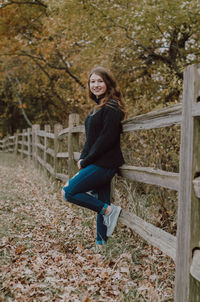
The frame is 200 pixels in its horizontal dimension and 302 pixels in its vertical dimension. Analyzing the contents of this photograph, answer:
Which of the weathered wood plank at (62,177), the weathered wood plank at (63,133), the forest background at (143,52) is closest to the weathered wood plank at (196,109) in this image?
the forest background at (143,52)

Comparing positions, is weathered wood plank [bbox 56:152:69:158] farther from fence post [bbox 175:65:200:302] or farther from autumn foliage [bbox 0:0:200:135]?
fence post [bbox 175:65:200:302]

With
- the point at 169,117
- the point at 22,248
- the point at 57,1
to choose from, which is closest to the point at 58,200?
the point at 22,248

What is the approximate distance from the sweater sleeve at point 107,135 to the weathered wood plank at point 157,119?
16cm

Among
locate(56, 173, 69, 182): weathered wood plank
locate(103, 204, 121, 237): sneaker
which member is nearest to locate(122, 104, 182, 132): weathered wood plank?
locate(103, 204, 121, 237): sneaker

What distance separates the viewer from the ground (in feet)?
10.1

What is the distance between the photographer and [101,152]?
3775 mm

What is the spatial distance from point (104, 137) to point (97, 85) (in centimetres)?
68

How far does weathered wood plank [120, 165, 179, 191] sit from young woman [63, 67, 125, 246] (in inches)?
9.0

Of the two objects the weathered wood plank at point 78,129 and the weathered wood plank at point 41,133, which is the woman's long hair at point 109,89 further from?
the weathered wood plank at point 41,133

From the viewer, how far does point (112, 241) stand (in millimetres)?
4293

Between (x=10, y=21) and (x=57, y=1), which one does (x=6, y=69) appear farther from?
(x=57, y=1)

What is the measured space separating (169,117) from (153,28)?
5.95 m

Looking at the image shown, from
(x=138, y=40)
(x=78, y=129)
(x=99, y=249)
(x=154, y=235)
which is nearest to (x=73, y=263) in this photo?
(x=99, y=249)

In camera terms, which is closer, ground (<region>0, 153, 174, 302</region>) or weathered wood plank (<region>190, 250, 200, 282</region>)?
weathered wood plank (<region>190, 250, 200, 282</region>)
